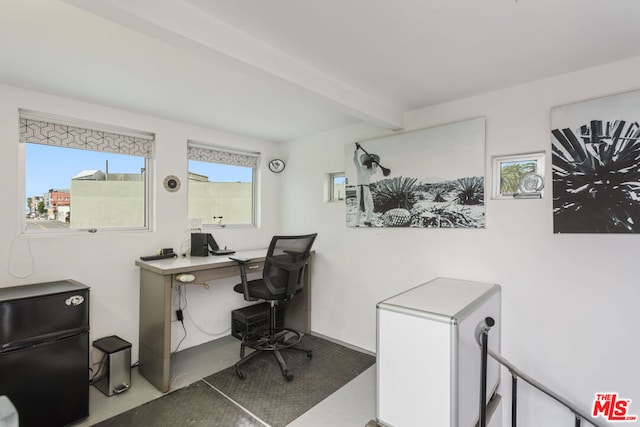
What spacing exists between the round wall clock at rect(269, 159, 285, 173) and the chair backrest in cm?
137

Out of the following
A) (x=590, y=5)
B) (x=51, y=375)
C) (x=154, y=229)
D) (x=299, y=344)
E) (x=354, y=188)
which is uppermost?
(x=590, y=5)

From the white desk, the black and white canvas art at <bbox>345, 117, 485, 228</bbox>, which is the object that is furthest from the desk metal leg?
the black and white canvas art at <bbox>345, 117, 485, 228</bbox>

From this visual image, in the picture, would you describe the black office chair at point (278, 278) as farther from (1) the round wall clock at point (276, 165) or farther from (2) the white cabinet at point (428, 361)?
(1) the round wall clock at point (276, 165)

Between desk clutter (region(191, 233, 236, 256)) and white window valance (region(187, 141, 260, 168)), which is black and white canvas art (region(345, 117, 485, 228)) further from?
desk clutter (region(191, 233, 236, 256))

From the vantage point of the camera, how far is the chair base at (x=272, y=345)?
2.47m

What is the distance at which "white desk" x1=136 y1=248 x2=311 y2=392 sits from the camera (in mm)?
2262

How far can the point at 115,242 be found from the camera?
2576 millimetres

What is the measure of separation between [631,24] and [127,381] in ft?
12.3

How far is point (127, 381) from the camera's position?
7.50 ft

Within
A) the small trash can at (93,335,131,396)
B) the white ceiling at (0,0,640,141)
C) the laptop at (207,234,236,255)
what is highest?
→ the white ceiling at (0,0,640,141)

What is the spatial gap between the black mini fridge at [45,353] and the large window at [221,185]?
4.59 feet

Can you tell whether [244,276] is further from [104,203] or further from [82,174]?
[82,174]

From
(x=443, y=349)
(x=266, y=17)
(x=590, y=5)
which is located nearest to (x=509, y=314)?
(x=443, y=349)

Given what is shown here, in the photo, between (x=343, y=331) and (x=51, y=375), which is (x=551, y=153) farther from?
(x=51, y=375)
